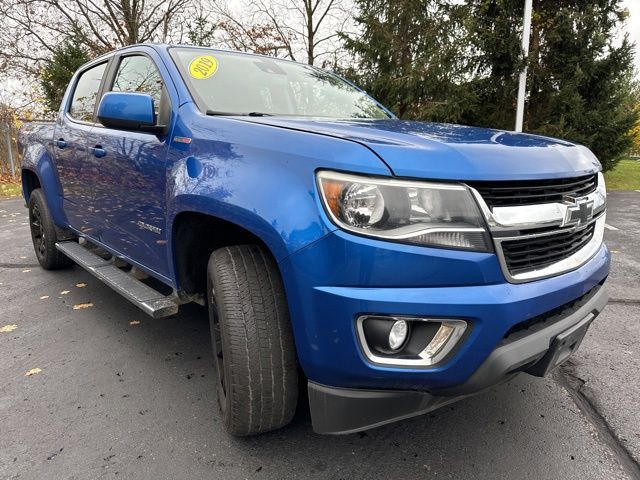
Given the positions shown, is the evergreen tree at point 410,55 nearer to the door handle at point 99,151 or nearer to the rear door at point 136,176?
the rear door at point 136,176

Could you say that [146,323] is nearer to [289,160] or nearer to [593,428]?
[289,160]

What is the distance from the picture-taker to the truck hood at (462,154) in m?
1.45

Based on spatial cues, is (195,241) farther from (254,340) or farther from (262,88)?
(262,88)

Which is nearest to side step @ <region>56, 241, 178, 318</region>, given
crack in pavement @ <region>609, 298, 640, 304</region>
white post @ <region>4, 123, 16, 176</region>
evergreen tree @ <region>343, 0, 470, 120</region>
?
crack in pavement @ <region>609, 298, 640, 304</region>

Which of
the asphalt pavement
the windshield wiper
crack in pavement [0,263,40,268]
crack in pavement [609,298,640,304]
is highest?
the windshield wiper

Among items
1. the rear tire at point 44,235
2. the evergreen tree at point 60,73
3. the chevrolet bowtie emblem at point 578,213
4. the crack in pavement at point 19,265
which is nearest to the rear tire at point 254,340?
the chevrolet bowtie emblem at point 578,213

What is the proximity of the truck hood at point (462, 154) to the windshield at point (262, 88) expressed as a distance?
579 millimetres

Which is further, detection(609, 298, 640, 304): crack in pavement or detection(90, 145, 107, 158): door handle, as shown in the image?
detection(609, 298, 640, 304): crack in pavement

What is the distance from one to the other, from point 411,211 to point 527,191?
482 mm

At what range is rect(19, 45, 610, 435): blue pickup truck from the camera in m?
1.42

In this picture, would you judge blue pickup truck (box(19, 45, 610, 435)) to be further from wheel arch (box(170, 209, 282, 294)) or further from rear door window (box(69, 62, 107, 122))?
rear door window (box(69, 62, 107, 122))

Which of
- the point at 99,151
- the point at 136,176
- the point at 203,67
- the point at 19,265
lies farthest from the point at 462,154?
the point at 19,265

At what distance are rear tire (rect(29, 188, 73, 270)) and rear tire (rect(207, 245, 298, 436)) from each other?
3117mm

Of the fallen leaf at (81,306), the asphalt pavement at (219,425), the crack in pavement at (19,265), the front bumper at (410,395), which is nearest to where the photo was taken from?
the front bumper at (410,395)
